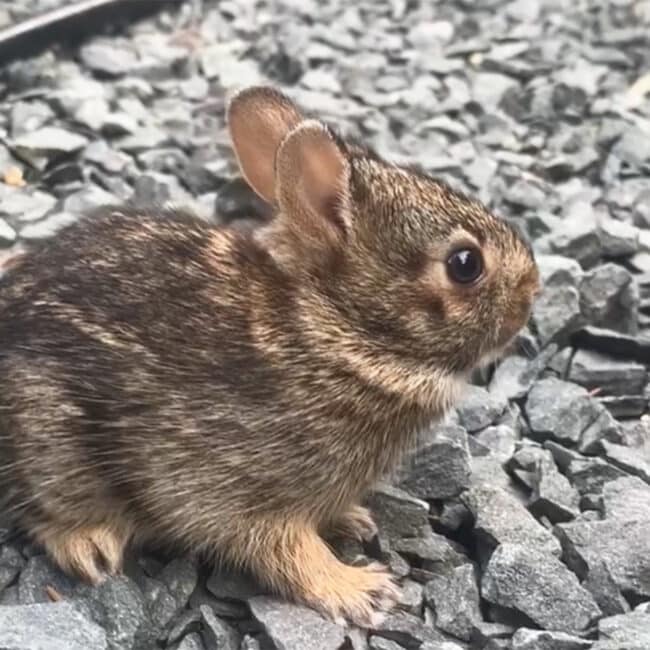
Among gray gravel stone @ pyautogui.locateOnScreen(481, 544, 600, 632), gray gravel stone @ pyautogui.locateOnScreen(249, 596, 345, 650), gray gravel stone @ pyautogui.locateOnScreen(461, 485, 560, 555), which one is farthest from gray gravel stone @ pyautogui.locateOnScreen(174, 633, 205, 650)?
gray gravel stone @ pyautogui.locateOnScreen(461, 485, 560, 555)

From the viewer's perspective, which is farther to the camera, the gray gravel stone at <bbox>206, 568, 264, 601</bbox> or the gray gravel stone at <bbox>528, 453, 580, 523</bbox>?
the gray gravel stone at <bbox>528, 453, 580, 523</bbox>

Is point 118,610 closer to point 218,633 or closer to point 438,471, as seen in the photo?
point 218,633

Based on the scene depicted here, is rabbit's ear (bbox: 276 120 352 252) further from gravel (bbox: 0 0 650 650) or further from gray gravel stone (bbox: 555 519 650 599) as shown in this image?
gray gravel stone (bbox: 555 519 650 599)

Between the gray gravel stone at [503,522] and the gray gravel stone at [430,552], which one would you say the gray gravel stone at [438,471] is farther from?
the gray gravel stone at [430,552]

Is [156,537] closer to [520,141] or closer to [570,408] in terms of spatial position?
[570,408]

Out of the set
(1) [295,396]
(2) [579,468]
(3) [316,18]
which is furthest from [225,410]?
(3) [316,18]

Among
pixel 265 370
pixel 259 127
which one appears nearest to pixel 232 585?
pixel 265 370
